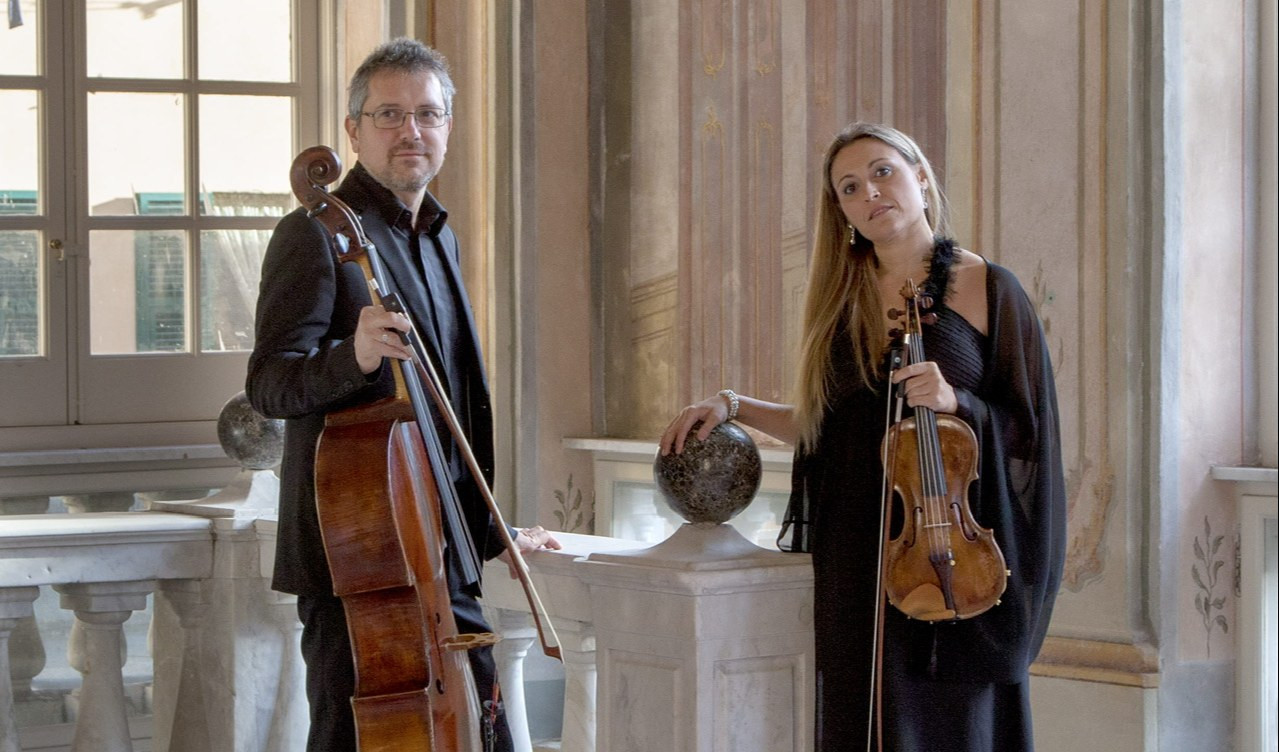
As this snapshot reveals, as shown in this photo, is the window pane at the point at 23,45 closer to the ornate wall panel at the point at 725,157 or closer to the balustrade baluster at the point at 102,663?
the ornate wall panel at the point at 725,157

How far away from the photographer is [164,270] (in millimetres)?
4828

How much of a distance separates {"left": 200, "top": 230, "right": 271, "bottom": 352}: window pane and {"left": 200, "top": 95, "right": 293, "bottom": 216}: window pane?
3.2 inches

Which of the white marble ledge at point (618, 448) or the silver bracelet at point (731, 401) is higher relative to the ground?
the silver bracelet at point (731, 401)

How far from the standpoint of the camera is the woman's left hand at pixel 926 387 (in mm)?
2223

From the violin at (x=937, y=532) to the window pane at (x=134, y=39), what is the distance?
10.6ft

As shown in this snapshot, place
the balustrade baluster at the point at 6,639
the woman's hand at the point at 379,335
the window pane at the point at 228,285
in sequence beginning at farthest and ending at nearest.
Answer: the window pane at the point at 228,285 → the balustrade baluster at the point at 6,639 → the woman's hand at the point at 379,335

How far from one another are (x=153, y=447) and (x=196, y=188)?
785 millimetres

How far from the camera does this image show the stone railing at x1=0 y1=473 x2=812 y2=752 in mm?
2447

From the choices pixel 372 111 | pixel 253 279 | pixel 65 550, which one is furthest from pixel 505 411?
pixel 372 111

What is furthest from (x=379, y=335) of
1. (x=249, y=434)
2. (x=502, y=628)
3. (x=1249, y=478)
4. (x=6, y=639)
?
(x=1249, y=478)

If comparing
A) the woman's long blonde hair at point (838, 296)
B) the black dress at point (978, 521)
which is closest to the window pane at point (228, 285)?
the woman's long blonde hair at point (838, 296)

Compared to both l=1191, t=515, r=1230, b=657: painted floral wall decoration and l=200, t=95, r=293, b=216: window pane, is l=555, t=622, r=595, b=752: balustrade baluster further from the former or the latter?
l=200, t=95, r=293, b=216: window pane

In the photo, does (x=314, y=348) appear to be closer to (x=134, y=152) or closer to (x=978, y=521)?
(x=978, y=521)

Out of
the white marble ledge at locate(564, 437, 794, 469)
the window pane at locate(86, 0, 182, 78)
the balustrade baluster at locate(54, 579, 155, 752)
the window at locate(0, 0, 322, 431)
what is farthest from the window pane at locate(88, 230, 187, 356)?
the balustrade baluster at locate(54, 579, 155, 752)
